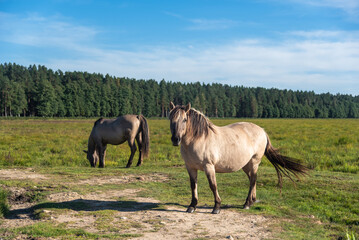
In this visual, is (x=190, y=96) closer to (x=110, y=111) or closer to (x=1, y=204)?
(x=110, y=111)

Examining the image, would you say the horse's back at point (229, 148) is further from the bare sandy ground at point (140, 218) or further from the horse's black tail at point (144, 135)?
the horse's black tail at point (144, 135)

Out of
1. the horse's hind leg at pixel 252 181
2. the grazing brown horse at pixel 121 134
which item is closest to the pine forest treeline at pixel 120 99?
the grazing brown horse at pixel 121 134

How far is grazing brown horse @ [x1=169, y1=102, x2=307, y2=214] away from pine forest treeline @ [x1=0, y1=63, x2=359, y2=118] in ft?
271

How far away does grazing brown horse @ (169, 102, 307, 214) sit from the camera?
6.29 metres

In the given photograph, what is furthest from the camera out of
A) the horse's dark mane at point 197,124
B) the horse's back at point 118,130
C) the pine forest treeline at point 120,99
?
the pine forest treeline at point 120,99

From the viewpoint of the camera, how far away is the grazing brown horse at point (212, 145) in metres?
6.29

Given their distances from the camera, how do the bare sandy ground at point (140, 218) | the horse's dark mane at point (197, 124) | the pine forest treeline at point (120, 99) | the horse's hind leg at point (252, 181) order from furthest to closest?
the pine forest treeline at point (120, 99) < the horse's hind leg at point (252, 181) < the horse's dark mane at point (197, 124) < the bare sandy ground at point (140, 218)

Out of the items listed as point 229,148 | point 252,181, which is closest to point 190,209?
point 229,148

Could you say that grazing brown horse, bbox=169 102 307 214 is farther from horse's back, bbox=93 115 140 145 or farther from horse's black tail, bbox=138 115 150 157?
horse's back, bbox=93 115 140 145

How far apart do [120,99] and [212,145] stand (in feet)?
332

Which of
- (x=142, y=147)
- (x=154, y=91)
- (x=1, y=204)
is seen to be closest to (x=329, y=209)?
(x=1, y=204)

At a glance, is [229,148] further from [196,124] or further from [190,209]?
[190,209]

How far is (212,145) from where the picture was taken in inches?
259

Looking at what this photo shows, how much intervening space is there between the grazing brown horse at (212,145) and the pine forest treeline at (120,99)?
3253 inches
